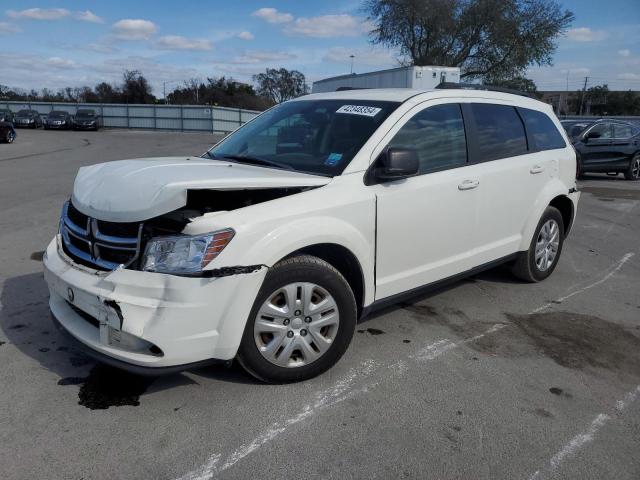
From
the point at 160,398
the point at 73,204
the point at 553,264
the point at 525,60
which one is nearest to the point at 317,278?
the point at 160,398

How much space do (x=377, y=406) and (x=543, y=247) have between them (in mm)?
3125

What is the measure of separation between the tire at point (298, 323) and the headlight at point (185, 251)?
1.19 feet

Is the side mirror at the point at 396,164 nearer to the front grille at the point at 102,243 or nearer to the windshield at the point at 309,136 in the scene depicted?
the windshield at the point at 309,136

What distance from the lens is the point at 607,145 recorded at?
47.1 ft

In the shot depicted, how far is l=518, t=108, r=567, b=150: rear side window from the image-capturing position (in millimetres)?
5148

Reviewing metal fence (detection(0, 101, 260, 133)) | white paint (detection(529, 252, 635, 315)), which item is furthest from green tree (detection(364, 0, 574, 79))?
white paint (detection(529, 252, 635, 315))

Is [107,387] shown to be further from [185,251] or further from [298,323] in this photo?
[298,323]

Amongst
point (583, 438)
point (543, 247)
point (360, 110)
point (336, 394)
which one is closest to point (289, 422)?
point (336, 394)

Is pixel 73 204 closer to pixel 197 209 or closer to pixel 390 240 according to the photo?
pixel 197 209

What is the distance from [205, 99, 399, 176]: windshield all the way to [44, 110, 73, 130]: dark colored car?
37.0 metres

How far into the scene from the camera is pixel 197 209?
3143 millimetres

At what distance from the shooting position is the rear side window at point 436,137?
3.90 m

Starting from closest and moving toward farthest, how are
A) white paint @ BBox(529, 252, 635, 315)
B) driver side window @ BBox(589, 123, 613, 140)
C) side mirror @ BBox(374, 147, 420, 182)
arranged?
side mirror @ BBox(374, 147, 420, 182) < white paint @ BBox(529, 252, 635, 315) < driver side window @ BBox(589, 123, 613, 140)

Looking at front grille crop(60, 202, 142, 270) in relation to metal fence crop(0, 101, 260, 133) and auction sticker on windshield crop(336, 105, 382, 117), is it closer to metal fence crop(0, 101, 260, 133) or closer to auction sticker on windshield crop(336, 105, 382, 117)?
auction sticker on windshield crop(336, 105, 382, 117)
